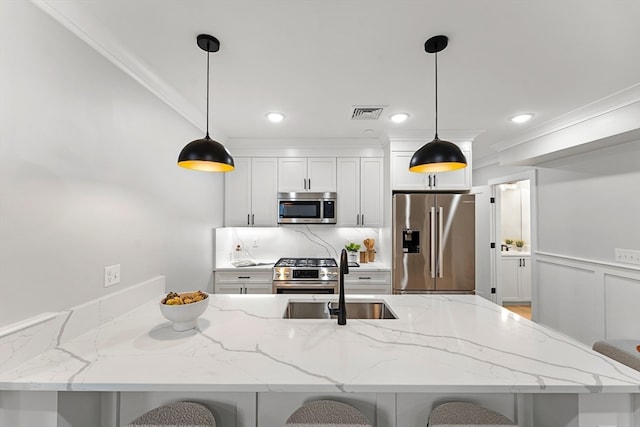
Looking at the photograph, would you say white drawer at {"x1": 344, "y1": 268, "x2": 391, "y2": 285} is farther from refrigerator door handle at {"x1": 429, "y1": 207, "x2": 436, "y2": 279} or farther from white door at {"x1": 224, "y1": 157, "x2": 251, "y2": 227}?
white door at {"x1": 224, "y1": 157, "x2": 251, "y2": 227}

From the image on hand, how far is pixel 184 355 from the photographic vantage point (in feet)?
3.86

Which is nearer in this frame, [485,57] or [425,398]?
[425,398]

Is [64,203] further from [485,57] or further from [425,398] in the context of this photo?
[485,57]

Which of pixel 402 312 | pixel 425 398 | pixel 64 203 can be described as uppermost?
pixel 64 203

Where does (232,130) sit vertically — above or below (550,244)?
above

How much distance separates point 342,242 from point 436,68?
2.51m

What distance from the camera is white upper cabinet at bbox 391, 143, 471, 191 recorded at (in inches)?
132

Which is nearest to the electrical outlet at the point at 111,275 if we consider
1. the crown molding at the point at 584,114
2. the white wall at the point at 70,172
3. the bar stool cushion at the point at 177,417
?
the white wall at the point at 70,172

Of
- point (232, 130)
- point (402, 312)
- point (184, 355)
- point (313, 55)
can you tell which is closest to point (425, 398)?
point (402, 312)

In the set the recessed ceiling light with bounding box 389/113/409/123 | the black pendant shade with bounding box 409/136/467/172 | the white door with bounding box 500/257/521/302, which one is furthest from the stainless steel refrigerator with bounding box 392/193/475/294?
the white door with bounding box 500/257/521/302

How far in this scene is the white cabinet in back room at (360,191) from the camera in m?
3.66

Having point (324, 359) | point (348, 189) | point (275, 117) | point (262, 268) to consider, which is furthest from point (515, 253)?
point (324, 359)

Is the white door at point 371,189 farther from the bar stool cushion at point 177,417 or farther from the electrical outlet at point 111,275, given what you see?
the bar stool cushion at point 177,417

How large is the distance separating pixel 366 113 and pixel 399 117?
36 cm
